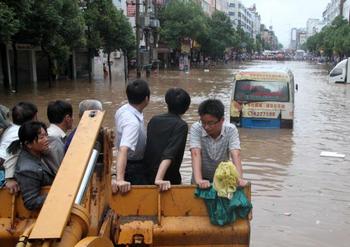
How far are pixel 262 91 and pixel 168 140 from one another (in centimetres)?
1076

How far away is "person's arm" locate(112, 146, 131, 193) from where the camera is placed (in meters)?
3.87

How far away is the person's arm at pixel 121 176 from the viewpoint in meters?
3.87

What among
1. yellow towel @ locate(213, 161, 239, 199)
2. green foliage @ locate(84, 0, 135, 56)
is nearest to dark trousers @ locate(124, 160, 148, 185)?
yellow towel @ locate(213, 161, 239, 199)

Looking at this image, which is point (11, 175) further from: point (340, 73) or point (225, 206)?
point (340, 73)

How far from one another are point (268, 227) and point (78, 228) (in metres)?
4.63

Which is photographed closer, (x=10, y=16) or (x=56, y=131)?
(x=56, y=131)

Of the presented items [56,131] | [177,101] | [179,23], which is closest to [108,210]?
[177,101]

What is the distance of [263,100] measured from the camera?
1445 cm

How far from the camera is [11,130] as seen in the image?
4.96 metres

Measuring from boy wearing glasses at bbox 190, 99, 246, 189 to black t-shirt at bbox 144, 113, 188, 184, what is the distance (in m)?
0.14

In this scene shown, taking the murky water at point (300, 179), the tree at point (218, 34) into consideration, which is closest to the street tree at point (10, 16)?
the murky water at point (300, 179)

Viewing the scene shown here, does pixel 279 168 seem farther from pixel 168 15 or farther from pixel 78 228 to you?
pixel 168 15

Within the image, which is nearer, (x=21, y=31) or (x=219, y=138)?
(x=219, y=138)

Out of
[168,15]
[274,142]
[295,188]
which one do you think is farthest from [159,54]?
[295,188]
